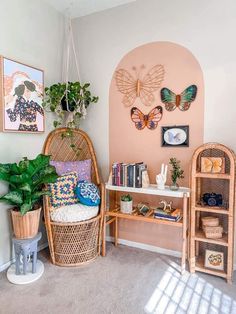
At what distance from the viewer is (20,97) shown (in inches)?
91.4

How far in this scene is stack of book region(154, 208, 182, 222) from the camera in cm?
220

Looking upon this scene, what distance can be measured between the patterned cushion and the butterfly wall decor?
0.92 metres

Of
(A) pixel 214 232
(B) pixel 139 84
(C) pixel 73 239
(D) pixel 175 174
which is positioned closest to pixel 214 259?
(A) pixel 214 232

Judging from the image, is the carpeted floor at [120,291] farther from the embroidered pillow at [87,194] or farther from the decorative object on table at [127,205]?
the embroidered pillow at [87,194]

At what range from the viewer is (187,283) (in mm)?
2020

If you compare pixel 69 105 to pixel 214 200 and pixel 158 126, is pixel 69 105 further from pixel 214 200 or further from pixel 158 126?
pixel 214 200

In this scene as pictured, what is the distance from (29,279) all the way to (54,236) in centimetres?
41

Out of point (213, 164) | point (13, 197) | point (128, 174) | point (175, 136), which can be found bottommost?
point (13, 197)

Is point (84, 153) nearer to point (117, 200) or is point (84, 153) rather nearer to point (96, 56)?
point (117, 200)

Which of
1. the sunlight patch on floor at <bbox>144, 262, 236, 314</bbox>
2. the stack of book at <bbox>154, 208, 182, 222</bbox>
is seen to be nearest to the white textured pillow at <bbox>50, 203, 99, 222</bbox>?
the stack of book at <bbox>154, 208, 182, 222</bbox>

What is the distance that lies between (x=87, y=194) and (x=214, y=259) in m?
1.31

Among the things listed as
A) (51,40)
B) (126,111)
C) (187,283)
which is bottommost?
(187,283)

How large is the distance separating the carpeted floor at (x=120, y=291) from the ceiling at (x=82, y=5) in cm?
273

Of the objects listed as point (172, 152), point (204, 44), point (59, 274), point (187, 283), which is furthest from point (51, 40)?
point (187, 283)
